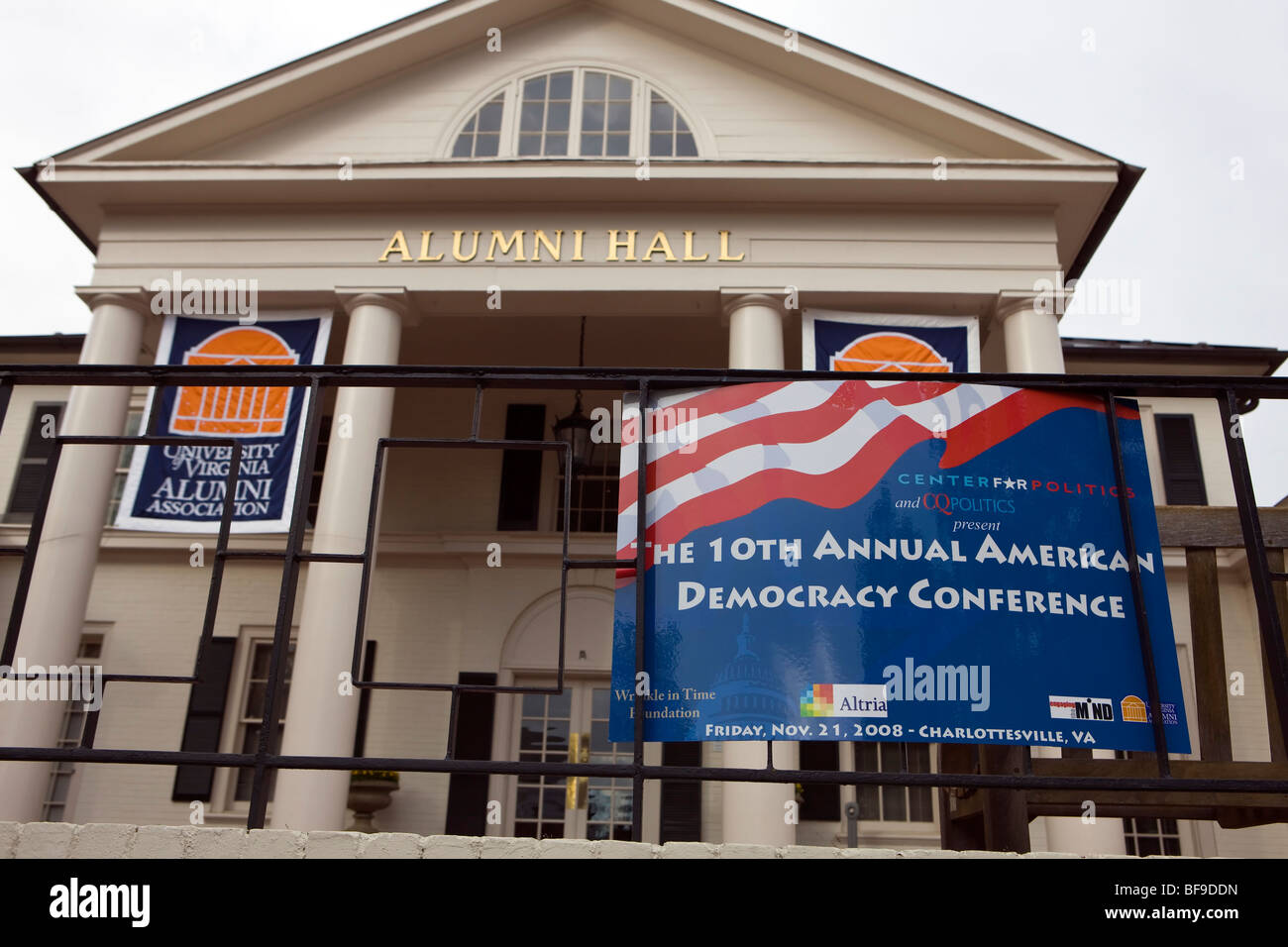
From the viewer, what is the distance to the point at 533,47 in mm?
13336

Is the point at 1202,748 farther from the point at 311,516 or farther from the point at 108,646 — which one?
the point at 108,646

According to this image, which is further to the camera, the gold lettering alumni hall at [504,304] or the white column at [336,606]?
the gold lettering alumni hall at [504,304]

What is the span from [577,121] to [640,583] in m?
10.1

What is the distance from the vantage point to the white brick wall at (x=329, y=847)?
10.5 feet

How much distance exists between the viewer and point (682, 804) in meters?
12.2

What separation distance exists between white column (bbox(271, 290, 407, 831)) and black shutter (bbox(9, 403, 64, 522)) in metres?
6.09

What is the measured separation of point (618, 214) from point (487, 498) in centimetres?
462

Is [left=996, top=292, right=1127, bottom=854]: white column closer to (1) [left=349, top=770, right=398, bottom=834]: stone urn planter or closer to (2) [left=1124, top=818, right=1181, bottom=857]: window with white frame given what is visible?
(2) [left=1124, top=818, right=1181, bottom=857]: window with white frame

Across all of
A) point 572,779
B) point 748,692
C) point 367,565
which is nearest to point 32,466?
point 572,779

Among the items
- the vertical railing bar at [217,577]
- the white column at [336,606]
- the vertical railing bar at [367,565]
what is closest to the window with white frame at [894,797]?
the white column at [336,606]

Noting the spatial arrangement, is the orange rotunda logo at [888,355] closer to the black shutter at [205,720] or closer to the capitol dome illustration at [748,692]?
the capitol dome illustration at [748,692]

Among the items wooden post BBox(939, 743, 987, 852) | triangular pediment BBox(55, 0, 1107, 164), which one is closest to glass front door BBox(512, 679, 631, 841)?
wooden post BBox(939, 743, 987, 852)

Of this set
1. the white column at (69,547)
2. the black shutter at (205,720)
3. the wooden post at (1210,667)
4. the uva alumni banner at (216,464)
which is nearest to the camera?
the wooden post at (1210,667)
